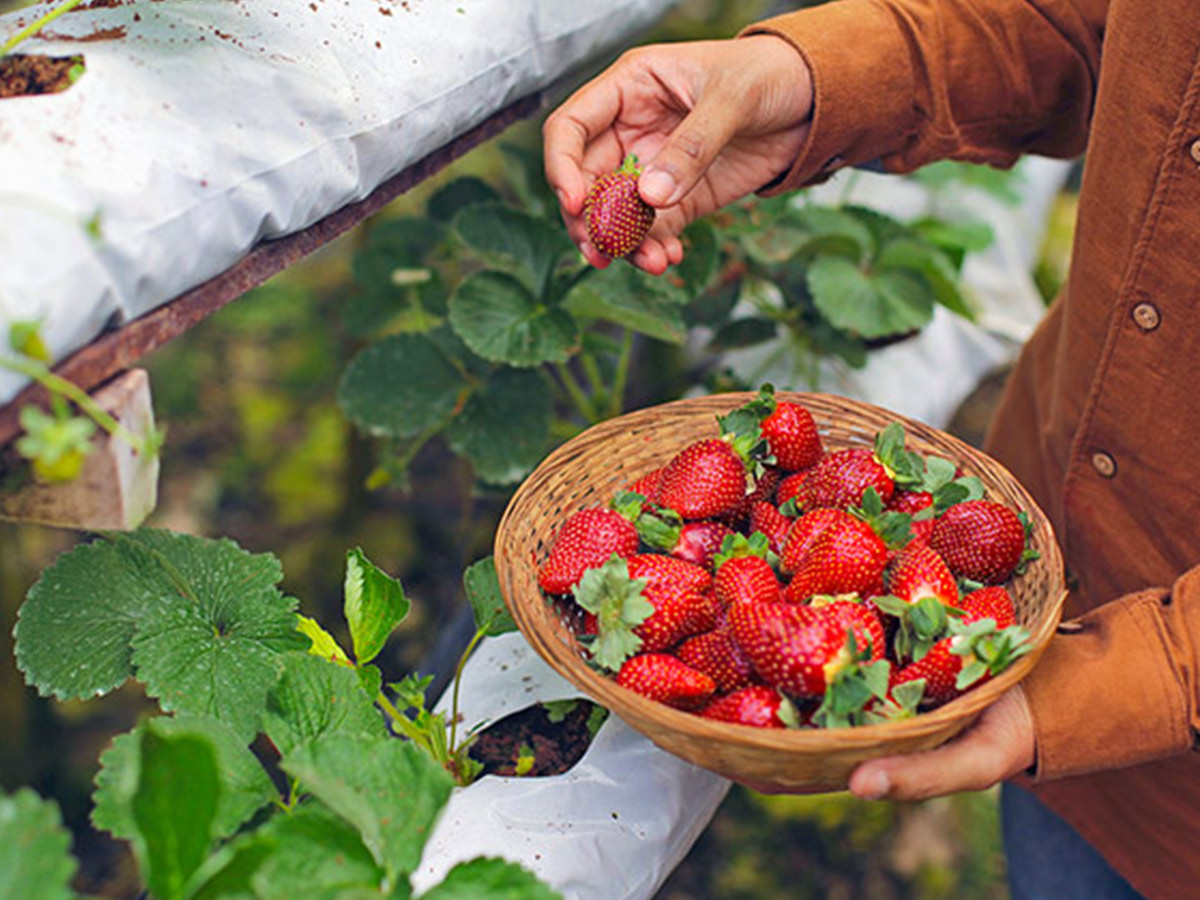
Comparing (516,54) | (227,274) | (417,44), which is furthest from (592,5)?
(227,274)

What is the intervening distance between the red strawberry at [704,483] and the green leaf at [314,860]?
45 cm

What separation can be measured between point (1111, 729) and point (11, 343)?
2.79 feet

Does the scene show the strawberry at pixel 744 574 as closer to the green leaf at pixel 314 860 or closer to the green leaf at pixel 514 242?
the green leaf at pixel 314 860

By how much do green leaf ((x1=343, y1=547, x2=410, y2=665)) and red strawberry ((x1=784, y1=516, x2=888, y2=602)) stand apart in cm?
34

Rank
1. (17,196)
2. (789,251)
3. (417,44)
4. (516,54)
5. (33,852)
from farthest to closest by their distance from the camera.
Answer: (789,251)
(516,54)
(417,44)
(17,196)
(33,852)

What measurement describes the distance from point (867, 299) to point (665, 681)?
0.87 metres

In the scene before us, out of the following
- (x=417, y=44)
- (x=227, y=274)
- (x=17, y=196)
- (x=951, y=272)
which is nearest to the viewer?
(x=17, y=196)

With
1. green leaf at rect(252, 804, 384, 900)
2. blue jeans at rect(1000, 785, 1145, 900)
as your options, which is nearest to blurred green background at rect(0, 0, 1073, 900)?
blue jeans at rect(1000, 785, 1145, 900)

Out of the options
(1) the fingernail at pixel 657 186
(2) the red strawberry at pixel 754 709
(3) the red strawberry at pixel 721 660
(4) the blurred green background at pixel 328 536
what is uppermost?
(1) the fingernail at pixel 657 186

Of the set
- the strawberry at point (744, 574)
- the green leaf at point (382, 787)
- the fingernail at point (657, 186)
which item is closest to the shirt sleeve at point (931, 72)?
the fingernail at point (657, 186)

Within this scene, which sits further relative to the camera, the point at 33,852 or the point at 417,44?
the point at 417,44

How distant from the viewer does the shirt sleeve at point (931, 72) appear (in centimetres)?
121

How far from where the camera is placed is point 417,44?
1.04m

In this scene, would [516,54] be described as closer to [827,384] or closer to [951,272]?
[827,384]
